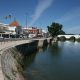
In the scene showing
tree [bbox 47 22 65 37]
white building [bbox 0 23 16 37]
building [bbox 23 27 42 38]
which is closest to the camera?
white building [bbox 0 23 16 37]

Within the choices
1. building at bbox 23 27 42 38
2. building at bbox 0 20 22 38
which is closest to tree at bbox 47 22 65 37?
building at bbox 23 27 42 38

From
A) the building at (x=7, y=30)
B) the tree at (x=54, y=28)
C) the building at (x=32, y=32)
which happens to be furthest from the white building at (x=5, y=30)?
the tree at (x=54, y=28)

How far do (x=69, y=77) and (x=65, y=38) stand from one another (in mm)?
157515

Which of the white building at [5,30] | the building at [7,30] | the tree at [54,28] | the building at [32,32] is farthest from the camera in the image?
the tree at [54,28]

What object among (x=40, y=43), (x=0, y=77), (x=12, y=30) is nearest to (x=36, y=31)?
(x=12, y=30)

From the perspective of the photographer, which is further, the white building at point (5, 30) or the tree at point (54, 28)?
the tree at point (54, 28)

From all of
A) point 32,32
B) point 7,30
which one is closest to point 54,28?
point 32,32

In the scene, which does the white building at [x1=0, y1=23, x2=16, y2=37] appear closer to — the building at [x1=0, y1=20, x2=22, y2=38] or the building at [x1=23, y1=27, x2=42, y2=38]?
the building at [x1=0, y1=20, x2=22, y2=38]

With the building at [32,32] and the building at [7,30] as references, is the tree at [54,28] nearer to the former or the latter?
the building at [32,32]

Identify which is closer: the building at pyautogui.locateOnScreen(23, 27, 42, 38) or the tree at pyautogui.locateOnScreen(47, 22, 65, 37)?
the building at pyautogui.locateOnScreen(23, 27, 42, 38)

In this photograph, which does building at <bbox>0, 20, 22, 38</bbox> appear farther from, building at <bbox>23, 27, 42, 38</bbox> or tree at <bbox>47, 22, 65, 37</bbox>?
tree at <bbox>47, 22, 65, 37</bbox>

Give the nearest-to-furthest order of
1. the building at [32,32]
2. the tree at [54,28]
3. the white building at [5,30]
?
the white building at [5,30] → the building at [32,32] → the tree at [54,28]

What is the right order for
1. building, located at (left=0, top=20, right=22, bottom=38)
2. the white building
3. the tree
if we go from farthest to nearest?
the tree < the white building < building, located at (left=0, top=20, right=22, bottom=38)

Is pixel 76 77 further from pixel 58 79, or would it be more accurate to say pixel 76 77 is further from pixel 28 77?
pixel 28 77
